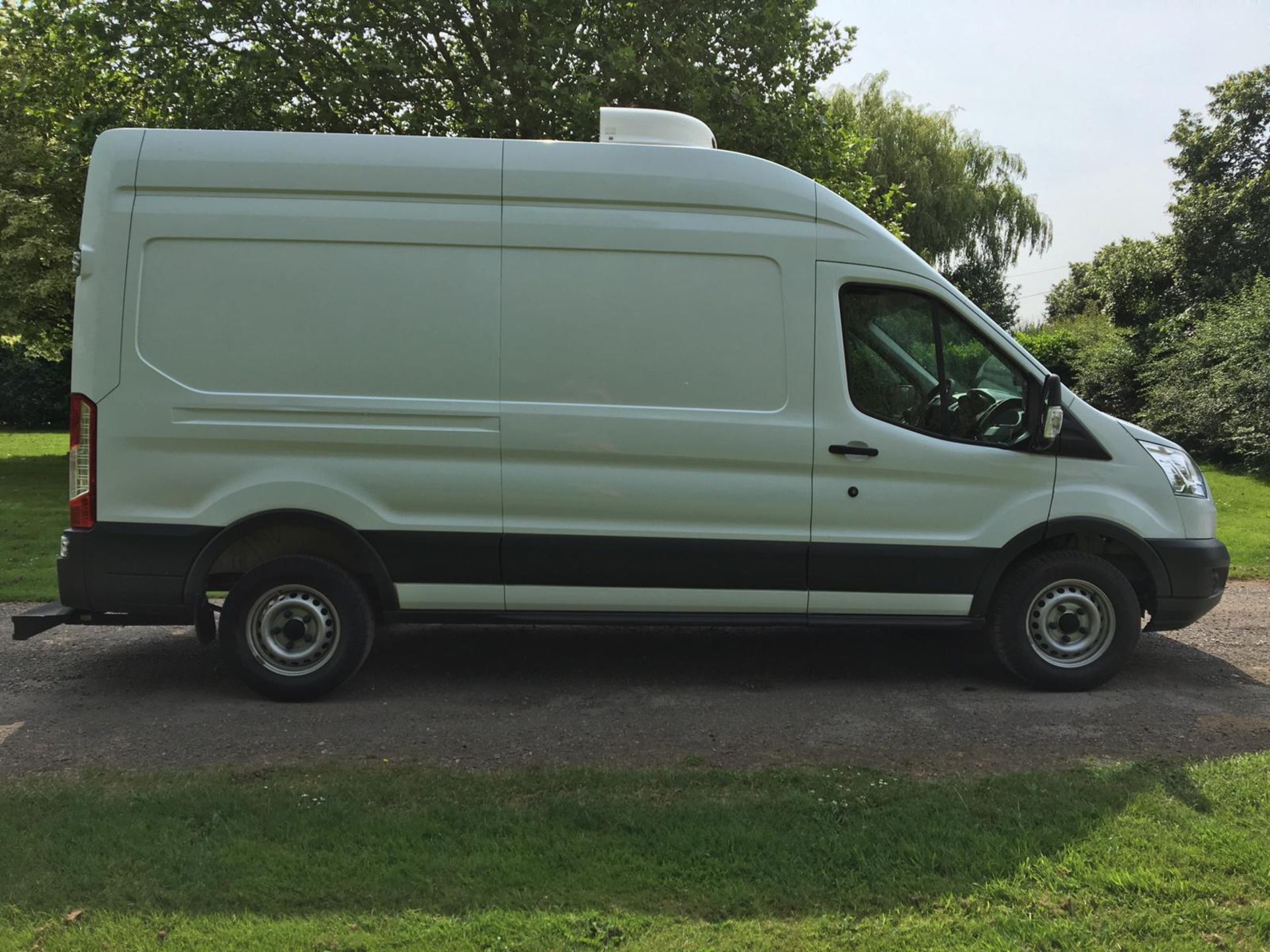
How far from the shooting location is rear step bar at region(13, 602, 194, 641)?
520cm

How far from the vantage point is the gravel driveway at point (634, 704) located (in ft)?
15.0

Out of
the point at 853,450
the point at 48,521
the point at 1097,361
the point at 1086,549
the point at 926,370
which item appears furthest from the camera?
the point at 1097,361

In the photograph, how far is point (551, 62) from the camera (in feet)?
43.4

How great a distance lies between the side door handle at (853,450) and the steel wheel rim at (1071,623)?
1262mm

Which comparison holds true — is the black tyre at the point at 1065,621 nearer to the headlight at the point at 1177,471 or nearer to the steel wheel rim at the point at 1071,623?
the steel wheel rim at the point at 1071,623

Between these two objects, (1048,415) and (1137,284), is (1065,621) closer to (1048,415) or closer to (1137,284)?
(1048,415)

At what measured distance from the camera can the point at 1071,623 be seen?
550 cm

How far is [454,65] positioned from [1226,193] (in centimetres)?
1685

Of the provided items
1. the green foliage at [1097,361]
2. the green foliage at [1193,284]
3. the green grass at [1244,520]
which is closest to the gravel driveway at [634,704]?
the green grass at [1244,520]

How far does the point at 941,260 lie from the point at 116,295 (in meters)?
29.1

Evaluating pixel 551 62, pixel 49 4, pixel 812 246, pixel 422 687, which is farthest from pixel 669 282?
pixel 49 4

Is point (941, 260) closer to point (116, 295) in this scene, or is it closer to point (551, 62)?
point (551, 62)

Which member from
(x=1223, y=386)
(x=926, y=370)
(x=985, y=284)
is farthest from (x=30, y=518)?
(x=985, y=284)

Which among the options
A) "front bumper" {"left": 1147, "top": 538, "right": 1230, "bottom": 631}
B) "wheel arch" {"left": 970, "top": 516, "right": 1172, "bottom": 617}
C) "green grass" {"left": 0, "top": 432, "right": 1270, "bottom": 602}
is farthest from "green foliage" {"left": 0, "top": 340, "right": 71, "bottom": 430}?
"front bumper" {"left": 1147, "top": 538, "right": 1230, "bottom": 631}
